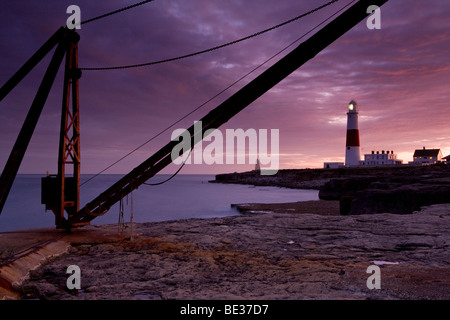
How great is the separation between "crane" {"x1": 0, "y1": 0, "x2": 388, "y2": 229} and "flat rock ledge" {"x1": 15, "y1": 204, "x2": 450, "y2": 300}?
146 cm

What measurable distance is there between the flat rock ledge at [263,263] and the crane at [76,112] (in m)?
1.46

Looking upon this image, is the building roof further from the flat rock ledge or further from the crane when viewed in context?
the crane

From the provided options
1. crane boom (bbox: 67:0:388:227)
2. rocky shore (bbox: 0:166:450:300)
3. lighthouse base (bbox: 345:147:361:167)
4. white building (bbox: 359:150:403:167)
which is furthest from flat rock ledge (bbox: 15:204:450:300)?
white building (bbox: 359:150:403:167)

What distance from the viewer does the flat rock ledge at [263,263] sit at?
386cm

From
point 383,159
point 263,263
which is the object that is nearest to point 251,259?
point 263,263

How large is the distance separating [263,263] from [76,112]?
658 centimetres

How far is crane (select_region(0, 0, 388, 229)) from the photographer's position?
543cm

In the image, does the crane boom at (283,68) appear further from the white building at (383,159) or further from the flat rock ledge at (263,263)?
the white building at (383,159)

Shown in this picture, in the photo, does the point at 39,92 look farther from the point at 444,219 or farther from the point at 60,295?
the point at 444,219

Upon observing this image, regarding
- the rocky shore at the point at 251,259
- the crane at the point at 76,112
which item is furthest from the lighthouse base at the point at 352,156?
the crane at the point at 76,112

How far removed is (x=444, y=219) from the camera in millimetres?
8273

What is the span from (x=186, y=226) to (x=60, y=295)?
5.06 metres
